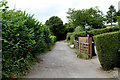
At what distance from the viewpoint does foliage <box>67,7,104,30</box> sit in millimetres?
32781

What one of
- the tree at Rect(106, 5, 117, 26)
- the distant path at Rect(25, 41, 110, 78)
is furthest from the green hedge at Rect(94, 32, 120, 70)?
the tree at Rect(106, 5, 117, 26)

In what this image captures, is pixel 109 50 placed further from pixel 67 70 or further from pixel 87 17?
pixel 87 17

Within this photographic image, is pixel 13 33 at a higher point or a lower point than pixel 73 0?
lower

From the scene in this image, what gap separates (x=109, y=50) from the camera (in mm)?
4273

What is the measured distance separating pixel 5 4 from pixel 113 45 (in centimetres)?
416

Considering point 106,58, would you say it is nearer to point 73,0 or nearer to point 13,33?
point 73,0

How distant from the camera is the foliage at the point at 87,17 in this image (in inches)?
1291

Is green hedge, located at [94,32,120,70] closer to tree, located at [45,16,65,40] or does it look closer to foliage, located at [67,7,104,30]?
foliage, located at [67,7,104,30]

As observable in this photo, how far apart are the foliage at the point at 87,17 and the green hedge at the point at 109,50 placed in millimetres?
29227

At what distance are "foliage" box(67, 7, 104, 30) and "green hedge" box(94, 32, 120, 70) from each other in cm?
2923

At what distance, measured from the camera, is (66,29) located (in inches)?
1583

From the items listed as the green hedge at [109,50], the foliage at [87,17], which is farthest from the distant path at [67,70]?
the foliage at [87,17]

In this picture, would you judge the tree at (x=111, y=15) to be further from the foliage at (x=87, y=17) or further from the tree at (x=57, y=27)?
the tree at (x=57, y=27)

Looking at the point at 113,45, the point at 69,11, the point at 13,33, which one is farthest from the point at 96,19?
the point at 13,33
